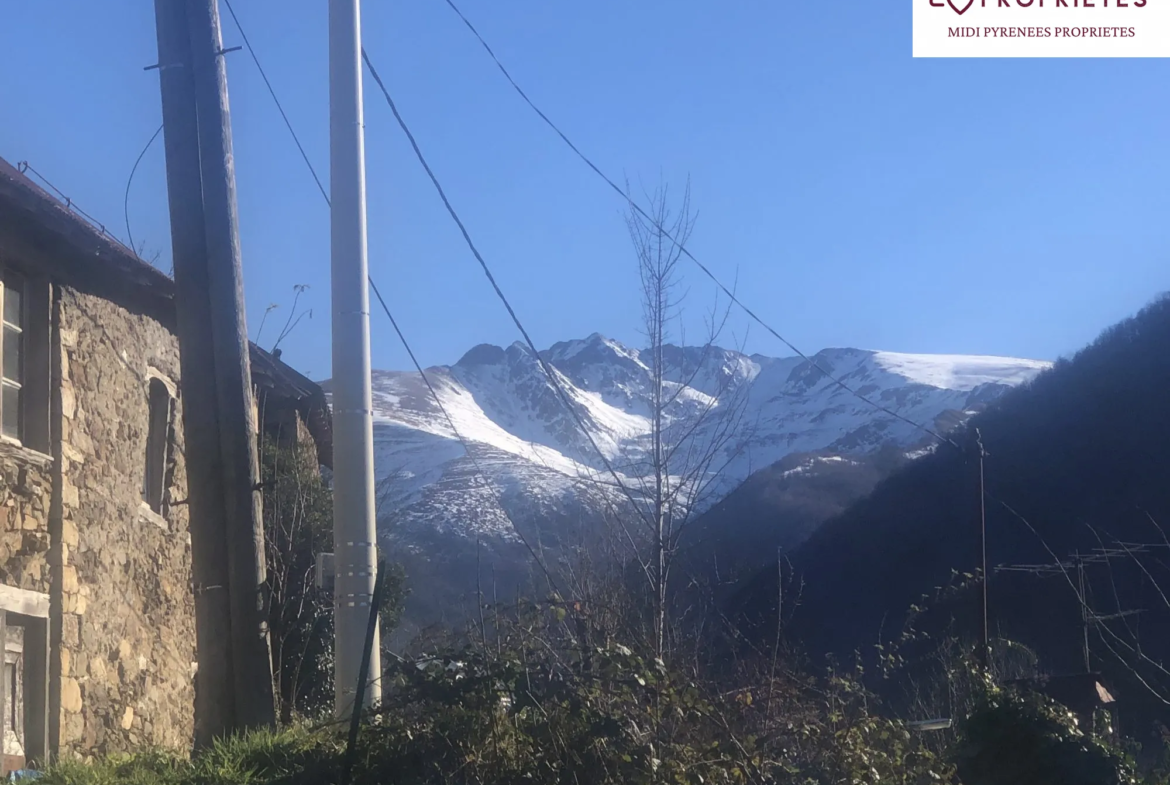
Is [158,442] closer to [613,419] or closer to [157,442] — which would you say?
[157,442]

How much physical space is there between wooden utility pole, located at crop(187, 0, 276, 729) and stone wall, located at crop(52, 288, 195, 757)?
12.2ft

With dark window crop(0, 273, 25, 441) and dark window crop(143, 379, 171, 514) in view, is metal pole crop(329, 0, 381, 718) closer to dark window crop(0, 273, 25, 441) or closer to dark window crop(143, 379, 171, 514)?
dark window crop(0, 273, 25, 441)

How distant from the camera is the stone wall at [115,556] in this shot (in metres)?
9.55

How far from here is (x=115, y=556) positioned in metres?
10.5

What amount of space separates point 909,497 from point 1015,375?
37.0 meters

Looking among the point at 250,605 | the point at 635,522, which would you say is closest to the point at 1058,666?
the point at 635,522

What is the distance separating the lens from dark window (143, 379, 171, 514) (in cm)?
1185

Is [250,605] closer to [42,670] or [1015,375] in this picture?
[42,670]

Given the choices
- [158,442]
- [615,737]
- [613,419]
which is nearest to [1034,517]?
[613,419]

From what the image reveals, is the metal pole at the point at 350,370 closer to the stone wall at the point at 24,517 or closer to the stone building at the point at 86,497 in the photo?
the stone building at the point at 86,497

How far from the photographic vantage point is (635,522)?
43.0 feet

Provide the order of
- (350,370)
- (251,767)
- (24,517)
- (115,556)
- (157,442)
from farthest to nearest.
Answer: (157,442) → (115,556) → (24,517) → (350,370) → (251,767)

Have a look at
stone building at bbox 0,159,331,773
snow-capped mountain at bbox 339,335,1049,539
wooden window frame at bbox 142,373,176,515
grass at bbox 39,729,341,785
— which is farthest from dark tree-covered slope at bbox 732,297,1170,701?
grass at bbox 39,729,341,785

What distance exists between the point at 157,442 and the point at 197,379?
6.27 m
